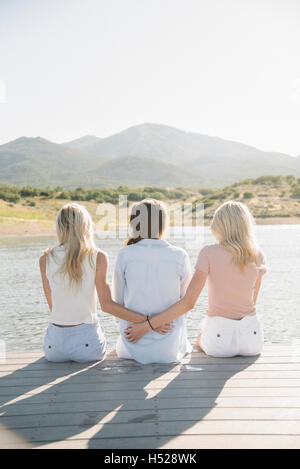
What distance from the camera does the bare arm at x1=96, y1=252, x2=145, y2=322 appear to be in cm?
363

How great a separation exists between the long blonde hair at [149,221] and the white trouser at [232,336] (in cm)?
85

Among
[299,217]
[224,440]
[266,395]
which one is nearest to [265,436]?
[224,440]

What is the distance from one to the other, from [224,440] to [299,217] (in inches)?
1630

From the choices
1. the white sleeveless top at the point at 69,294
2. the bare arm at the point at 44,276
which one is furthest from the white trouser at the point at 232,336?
the bare arm at the point at 44,276

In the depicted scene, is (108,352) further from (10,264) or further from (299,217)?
(299,217)

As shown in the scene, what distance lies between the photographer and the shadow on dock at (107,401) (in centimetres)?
256

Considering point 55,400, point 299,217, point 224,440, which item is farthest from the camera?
point 299,217

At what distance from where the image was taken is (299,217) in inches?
1647

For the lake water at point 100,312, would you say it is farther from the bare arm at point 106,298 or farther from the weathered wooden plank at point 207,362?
the bare arm at point 106,298

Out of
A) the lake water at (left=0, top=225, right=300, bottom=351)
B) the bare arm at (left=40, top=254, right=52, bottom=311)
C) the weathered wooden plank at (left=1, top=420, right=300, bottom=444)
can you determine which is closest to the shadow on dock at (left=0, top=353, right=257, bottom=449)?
the weathered wooden plank at (left=1, top=420, right=300, bottom=444)

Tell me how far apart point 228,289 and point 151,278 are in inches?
24.8

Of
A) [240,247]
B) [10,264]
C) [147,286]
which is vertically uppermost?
[240,247]

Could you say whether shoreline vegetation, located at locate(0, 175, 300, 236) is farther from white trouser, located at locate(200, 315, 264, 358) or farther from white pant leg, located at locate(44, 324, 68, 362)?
white trouser, located at locate(200, 315, 264, 358)

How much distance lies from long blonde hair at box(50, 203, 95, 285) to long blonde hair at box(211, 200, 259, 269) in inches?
38.7
